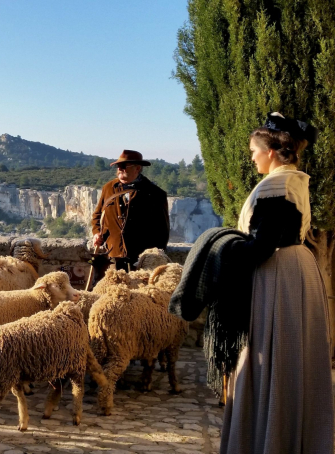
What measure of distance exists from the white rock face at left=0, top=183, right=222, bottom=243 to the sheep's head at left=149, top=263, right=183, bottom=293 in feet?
106

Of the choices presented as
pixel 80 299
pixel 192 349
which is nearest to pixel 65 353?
pixel 80 299

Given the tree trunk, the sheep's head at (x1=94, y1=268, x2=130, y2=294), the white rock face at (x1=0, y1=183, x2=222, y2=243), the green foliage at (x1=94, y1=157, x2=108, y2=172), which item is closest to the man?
the sheep's head at (x1=94, y1=268, x2=130, y2=294)

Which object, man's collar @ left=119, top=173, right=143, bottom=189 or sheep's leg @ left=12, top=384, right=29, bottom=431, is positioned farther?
man's collar @ left=119, top=173, right=143, bottom=189

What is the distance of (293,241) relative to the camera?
3.17 meters

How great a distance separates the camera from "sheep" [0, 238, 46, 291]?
646cm

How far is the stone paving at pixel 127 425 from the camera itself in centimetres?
413

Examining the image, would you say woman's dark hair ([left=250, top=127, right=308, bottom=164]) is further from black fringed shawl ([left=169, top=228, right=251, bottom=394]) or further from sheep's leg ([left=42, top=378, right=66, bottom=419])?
sheep's leg ([left=42, top=378, right=66, bottom=419])

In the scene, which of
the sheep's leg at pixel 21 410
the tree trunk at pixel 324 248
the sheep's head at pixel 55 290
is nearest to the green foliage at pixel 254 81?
the tree trunk at pixel 324 248

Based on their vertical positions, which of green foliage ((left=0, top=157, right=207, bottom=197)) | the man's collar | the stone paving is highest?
green foliage ((left=0, top=157, right=207, bottom=197))

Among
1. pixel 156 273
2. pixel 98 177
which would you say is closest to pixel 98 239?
pixel 156 273

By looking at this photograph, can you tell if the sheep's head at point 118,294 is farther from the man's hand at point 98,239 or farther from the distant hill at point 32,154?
the distant hill at point 32,154

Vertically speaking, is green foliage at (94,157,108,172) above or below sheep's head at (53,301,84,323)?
above

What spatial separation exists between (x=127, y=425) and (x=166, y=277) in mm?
1680

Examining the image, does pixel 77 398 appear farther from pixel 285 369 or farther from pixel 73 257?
pixel 73 257
